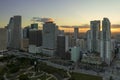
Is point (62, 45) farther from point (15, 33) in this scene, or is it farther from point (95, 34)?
point (15, 33)

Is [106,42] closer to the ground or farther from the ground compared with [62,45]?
farther from the ground

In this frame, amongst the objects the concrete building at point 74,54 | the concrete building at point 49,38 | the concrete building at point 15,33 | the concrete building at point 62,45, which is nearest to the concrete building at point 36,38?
the concrete building at point 49,38

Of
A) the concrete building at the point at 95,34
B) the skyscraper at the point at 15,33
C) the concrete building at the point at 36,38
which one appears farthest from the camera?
the skyscraper at the point at 15,33

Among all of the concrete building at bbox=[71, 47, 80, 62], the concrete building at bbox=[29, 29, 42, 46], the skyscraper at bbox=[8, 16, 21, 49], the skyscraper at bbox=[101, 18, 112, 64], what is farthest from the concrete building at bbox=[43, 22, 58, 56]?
the skyscraper at bbox=[101, 18, 112, 64]

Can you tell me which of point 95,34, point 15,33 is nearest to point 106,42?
point 95,34

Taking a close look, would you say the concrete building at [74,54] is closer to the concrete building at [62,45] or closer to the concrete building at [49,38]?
the concrete building at [62,45]
